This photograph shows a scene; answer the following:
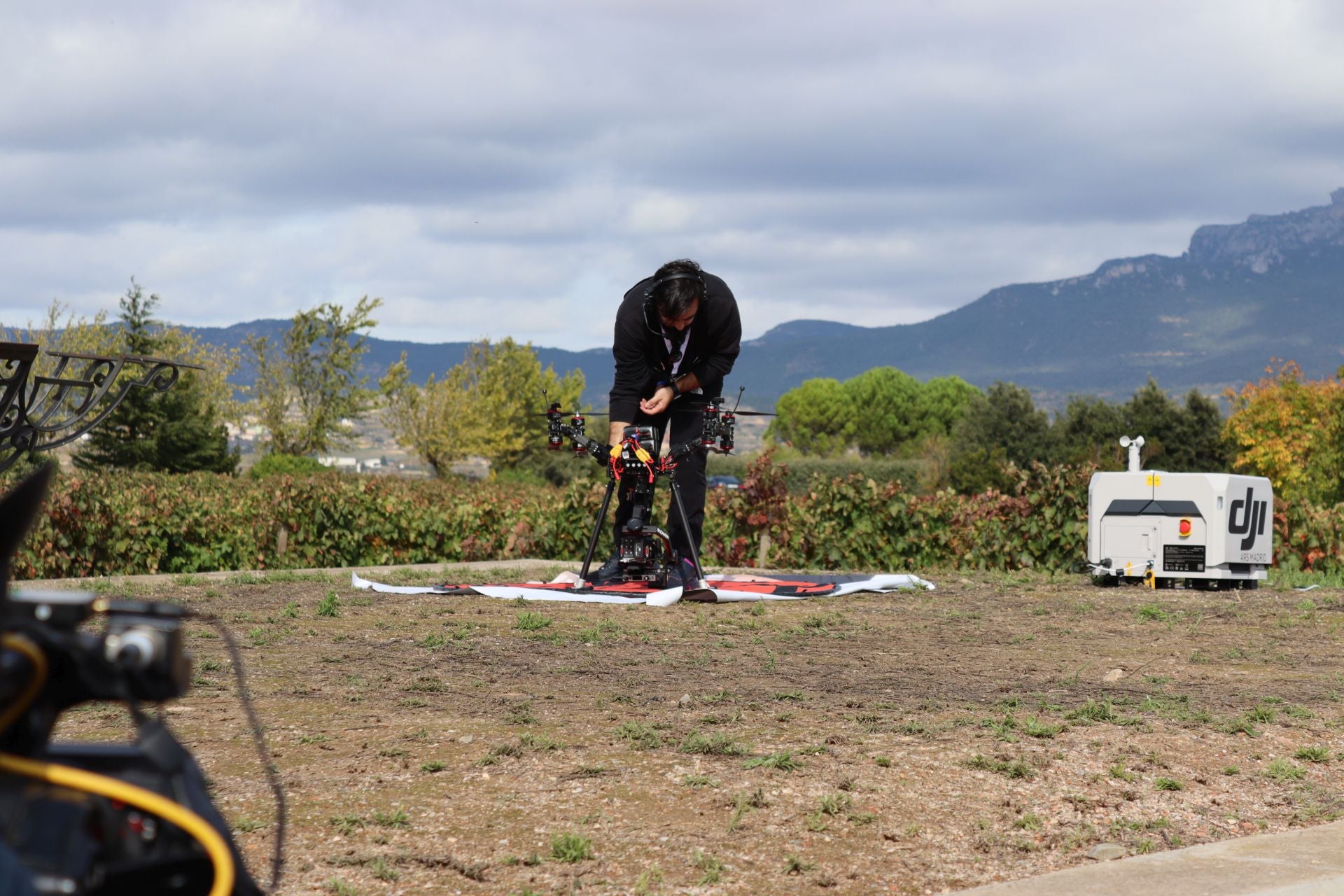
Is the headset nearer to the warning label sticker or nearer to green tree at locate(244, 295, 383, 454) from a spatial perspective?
the warning label sticker

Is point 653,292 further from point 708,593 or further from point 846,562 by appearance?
point 846,562

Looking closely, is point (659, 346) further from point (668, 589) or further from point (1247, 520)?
point (1247, 520)

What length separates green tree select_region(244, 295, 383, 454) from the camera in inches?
2213

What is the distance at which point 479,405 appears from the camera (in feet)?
248

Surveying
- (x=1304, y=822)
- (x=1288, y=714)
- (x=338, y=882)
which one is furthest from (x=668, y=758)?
(x=1288, y=714)

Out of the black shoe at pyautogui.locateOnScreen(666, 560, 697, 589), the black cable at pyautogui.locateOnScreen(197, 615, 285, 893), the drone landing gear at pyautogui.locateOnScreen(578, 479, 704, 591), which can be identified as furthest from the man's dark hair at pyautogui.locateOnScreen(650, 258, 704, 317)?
the black cable at pyautogui.locateOnScreen(197, 615, 285, 893)

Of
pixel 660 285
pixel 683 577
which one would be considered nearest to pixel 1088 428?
pixel 683 577

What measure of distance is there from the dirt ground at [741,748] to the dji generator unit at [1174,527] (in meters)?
→ 2.95

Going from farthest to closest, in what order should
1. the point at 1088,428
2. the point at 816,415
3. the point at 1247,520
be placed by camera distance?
the point at 816,415 → the point at 1088,428 → the point at 1247,520

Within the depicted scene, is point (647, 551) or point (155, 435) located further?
point (155, 435)

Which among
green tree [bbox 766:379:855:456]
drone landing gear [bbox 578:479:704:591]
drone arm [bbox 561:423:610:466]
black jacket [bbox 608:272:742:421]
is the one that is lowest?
drone landing gear [bbox 578:479:704:591]

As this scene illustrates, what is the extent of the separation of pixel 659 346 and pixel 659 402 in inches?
15.6

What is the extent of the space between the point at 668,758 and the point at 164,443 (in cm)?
3059

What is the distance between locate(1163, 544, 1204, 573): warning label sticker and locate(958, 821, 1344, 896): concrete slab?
718 cm
